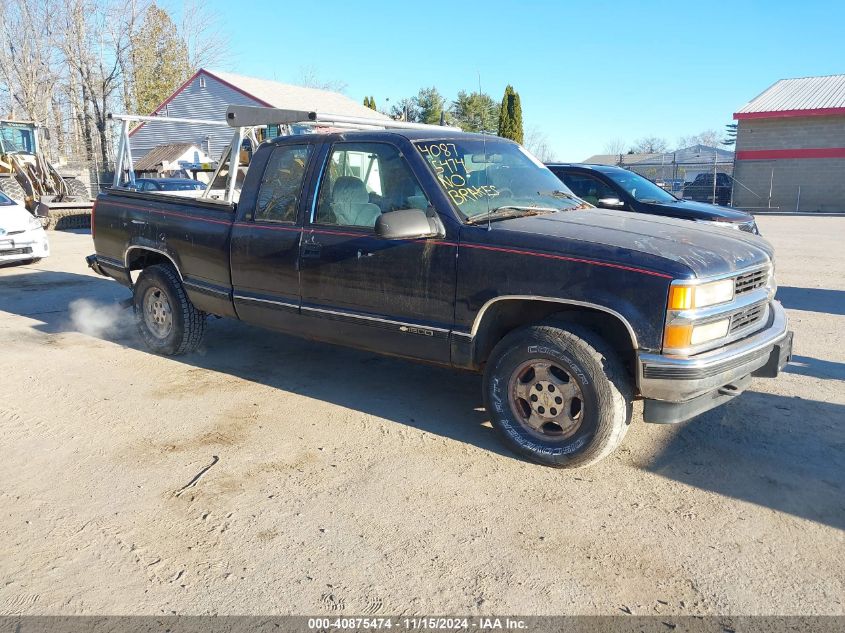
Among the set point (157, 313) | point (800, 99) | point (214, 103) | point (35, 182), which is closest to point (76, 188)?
point (35, 182)

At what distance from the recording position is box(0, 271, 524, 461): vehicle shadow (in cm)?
479

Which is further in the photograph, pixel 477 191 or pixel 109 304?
pixel 109 304

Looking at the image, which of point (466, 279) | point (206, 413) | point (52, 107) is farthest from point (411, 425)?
point (52, 107)

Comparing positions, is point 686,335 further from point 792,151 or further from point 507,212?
point 792,151

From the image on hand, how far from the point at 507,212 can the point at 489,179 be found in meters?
0.35

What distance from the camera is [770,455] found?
4.07 m

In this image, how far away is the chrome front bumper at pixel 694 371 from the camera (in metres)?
3.50

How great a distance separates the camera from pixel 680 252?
3.63m

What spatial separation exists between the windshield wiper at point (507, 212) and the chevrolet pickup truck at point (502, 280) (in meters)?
0.01

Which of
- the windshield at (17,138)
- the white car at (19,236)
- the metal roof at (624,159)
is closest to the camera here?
the white car at (19,236)

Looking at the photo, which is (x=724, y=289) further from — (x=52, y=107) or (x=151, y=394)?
(x=52, y=107)

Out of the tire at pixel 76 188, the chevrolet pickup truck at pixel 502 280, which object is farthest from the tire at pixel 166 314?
the tire at pixel 76 188

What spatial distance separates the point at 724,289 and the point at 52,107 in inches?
1966

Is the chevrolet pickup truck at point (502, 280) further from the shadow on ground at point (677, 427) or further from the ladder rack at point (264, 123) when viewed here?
the shadow on ground at point (677, 427)
